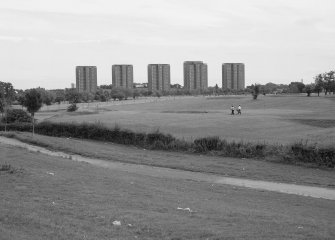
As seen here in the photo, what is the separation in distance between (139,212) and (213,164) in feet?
68.9

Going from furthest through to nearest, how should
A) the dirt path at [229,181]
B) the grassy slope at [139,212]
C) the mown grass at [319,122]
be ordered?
the mown grass at [319,122]
the dirt path at [229,181]
the grassy slope at [139,212]

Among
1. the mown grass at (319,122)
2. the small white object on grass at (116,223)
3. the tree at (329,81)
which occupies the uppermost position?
the tree at (329,81)

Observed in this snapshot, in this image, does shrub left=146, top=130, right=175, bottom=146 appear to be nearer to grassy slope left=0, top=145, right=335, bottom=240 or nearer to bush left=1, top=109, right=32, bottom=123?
grassy slope left=0, top=145, right=335, bottom=240

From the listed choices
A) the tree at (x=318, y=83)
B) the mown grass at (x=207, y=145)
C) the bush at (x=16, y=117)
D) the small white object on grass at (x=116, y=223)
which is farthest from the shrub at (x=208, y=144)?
the tree at (x=318, y=83)

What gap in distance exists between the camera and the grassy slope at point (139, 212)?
1110 centimetres

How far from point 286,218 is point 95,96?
184m

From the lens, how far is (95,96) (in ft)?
642

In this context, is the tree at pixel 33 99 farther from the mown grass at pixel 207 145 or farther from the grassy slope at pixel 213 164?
the grassy slope at pixel 213 164

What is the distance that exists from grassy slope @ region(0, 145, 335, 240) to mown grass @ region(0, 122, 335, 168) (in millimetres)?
12149

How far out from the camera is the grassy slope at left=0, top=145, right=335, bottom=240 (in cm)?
1110

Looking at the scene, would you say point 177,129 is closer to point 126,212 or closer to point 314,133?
point 314,133

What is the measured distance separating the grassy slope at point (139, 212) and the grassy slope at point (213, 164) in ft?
22.5

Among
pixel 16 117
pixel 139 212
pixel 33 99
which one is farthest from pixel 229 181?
pixel 16 117

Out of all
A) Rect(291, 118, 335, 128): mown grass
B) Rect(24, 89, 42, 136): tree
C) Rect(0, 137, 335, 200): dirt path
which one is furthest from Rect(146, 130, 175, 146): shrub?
Rect(291, 118, 335, 128): mown grass
